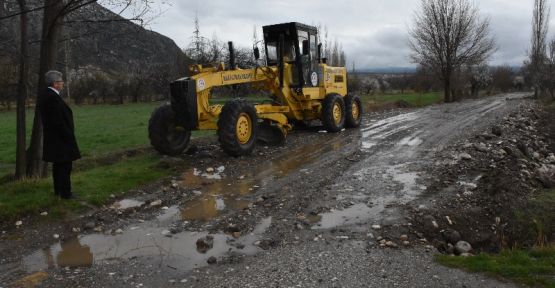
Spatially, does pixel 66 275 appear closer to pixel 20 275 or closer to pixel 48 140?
pixel 20 275

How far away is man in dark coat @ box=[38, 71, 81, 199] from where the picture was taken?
7359mm

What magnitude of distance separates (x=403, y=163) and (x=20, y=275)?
7460mm

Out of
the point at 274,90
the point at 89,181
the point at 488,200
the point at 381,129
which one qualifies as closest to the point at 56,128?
the point at 89,181

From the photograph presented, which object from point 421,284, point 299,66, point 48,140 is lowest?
point 421,284

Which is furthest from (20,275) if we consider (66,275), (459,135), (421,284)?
(459,135)

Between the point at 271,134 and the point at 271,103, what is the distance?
69.9 inches

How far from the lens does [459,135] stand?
14102mm

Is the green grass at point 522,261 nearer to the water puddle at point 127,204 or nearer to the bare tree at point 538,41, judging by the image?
the water puddle at point 127,204

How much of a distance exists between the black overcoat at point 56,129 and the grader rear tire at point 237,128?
3.99 m

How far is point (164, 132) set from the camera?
37.8 feet

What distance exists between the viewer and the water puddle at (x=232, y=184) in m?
7.62

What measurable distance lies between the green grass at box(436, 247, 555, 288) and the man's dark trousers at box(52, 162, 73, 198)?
17.8 feet

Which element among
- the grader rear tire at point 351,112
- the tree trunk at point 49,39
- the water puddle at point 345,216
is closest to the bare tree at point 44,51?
the tree trunk at point 49,39

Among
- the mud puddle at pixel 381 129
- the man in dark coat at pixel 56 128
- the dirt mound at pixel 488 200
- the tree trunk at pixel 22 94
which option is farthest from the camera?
the mud puddle at pixel 381 129
